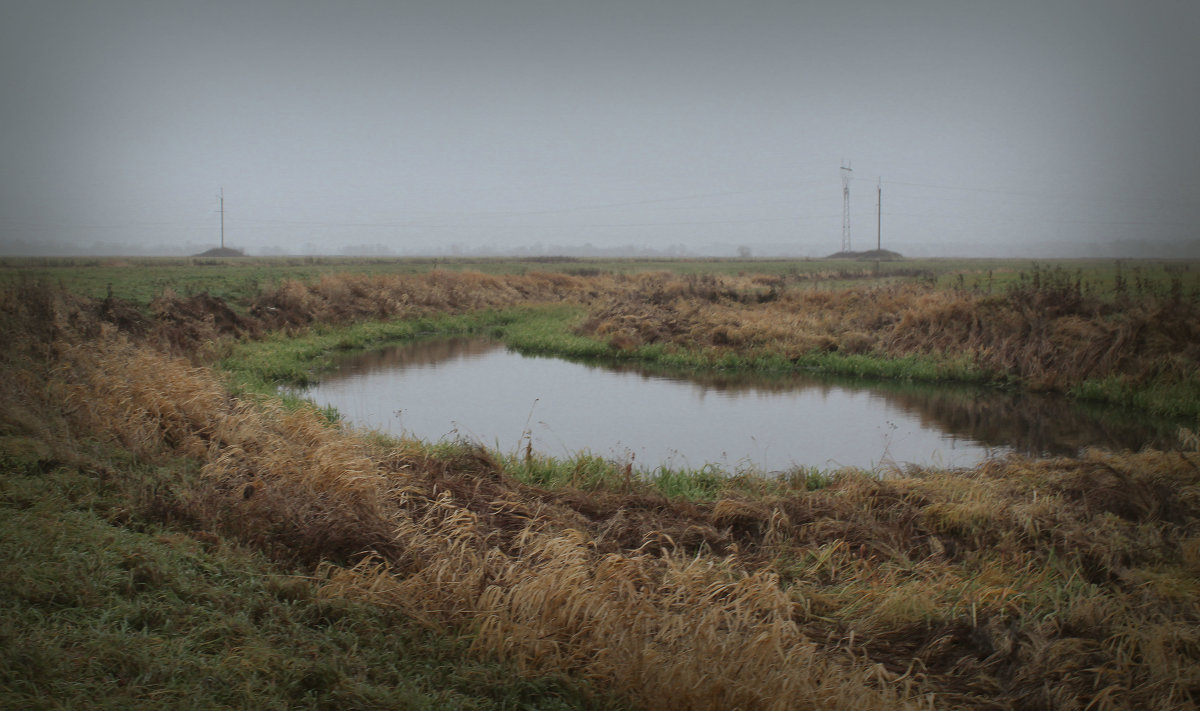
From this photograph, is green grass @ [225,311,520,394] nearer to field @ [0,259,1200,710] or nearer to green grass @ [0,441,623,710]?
field @ [0,259,1200,710]

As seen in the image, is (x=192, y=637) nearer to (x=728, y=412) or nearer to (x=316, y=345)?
(x=728, y=412)

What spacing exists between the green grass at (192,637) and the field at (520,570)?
2cm

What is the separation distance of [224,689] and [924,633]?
4.48 meters

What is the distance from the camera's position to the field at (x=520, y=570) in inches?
167

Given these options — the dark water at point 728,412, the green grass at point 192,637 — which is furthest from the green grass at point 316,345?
the green grass at point 192,637

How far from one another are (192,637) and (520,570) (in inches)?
93.3

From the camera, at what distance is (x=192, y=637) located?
171 inches

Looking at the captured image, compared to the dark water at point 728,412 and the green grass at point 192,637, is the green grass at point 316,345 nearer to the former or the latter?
the dark water at point 728,412

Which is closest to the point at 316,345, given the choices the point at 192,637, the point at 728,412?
the point at 728,412

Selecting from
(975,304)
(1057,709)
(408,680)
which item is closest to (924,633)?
(1057,709)

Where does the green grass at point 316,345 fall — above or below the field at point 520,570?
above

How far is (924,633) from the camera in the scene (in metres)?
5.56

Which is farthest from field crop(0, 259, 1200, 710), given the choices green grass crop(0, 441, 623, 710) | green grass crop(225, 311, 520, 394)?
green grass crop(225, 311, 520, 394)

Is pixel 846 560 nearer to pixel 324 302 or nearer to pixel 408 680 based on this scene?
pixel 408 680
